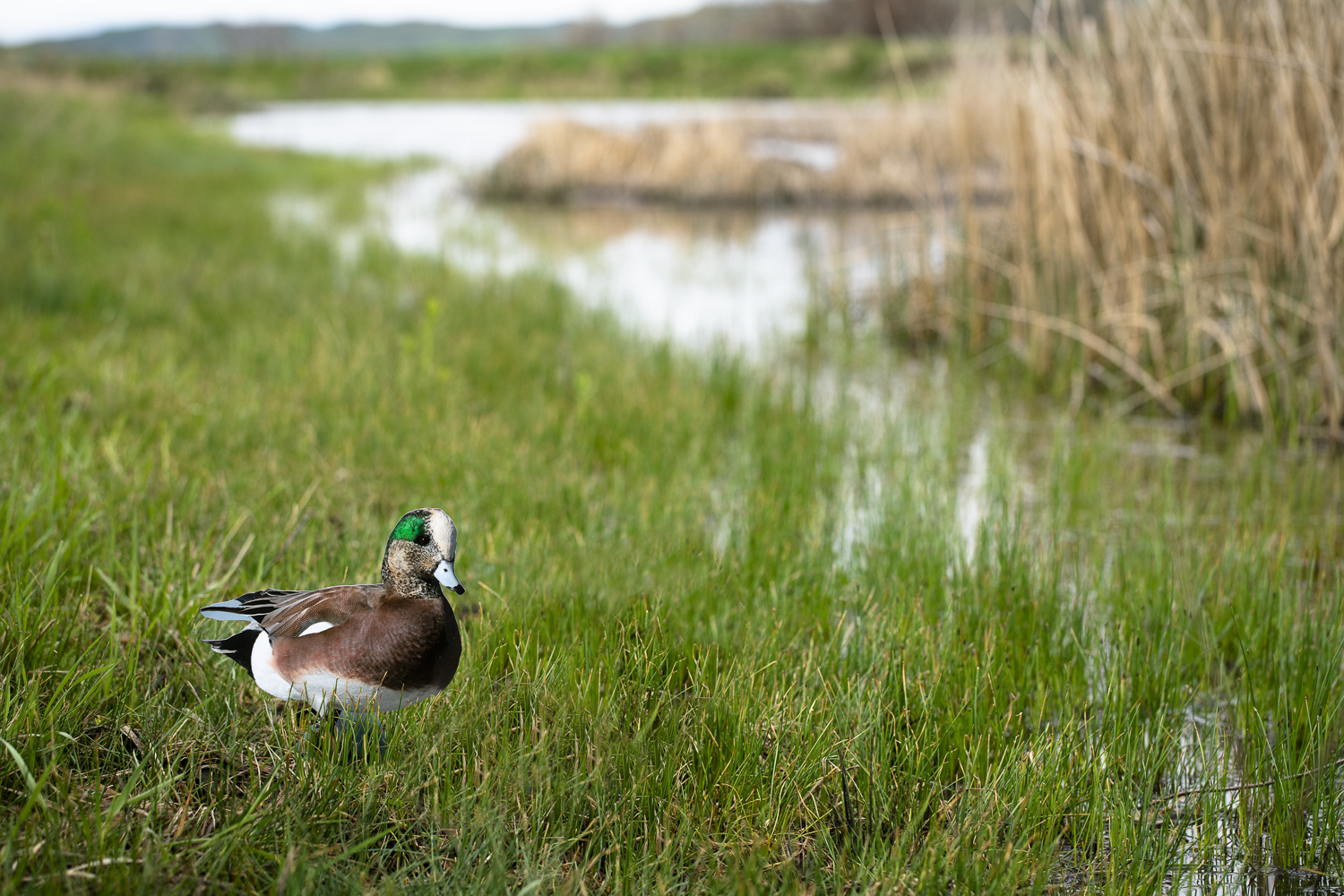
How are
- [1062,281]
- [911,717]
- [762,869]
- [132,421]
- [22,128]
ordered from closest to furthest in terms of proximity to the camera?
[762,869], [911,717], [132,421], [1062,281], [22,128]

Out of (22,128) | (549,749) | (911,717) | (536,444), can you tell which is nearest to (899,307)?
(536,444)

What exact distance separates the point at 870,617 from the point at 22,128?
1506 centimetres

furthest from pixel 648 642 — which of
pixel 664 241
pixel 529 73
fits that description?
pixel 529 73

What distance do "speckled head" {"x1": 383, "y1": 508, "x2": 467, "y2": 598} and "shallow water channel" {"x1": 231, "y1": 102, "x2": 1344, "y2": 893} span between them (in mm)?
1250

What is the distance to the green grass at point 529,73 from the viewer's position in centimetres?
3541

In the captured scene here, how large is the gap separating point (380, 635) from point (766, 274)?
27.4ft

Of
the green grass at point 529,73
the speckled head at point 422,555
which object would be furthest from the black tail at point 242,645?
the green grass at point 529,73

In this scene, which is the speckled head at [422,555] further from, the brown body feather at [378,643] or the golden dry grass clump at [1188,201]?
the golden dry grass clump at [1188,201]

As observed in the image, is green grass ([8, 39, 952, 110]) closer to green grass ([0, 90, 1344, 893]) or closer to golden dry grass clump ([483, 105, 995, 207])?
golden dry grass clump ([483, 105, 995, 207])

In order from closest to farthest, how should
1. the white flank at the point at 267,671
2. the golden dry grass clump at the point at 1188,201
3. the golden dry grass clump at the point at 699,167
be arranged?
1. the white flank at the point at 267,671
2. the golden dry grass clump at the point at 1188,201
3. the golden dry grass clump at the point at 699,167

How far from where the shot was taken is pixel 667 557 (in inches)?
114

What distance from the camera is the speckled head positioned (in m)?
1.61

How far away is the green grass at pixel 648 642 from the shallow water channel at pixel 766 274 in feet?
0.23

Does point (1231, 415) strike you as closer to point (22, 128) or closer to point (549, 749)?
point (549, 749)
